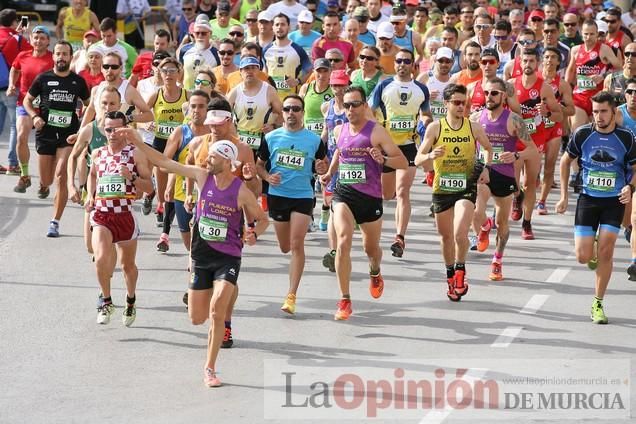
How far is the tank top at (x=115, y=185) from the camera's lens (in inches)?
480

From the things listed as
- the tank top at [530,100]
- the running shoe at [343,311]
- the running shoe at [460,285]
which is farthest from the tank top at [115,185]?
the tank top at [530,100]

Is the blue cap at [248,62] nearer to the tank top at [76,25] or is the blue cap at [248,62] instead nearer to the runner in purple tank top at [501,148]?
the runner in purple tank top at [501,148]

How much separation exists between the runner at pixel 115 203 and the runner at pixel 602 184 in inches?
151

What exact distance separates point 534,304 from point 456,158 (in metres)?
1.52

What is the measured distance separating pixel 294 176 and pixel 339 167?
1.36 feet

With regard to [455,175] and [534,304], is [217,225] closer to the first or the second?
[455,175]

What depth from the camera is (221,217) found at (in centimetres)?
1095

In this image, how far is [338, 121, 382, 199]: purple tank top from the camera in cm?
1288

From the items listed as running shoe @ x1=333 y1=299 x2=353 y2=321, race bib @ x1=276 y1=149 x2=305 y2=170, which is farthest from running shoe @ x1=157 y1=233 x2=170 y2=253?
running shoe @ x1=333 y1=299 x2=353 y2=321

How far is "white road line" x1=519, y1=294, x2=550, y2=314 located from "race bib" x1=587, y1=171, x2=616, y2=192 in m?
1.25

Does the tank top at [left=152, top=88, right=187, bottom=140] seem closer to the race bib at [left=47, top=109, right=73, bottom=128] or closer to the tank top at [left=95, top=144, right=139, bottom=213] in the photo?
the race bib at [left=47, top=109, right=73, bottom=128]

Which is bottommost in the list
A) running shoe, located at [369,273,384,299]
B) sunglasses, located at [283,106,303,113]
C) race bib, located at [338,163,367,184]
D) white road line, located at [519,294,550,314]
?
white road line, located at [519,294,550,314]

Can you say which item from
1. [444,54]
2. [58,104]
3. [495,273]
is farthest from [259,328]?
[444,54]

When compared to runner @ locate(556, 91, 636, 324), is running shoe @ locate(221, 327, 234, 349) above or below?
below
